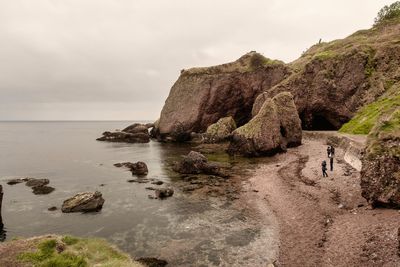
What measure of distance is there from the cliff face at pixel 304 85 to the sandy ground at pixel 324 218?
118 feet

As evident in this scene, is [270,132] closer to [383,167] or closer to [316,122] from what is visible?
[316,122]

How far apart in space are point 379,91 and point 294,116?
73.8ft

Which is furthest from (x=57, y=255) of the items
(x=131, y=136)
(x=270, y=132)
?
(x=131, y=136)

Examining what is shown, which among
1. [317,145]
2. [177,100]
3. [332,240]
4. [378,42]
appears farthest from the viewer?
[177,100]

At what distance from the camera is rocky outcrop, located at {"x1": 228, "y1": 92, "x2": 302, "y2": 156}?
55.7 metres

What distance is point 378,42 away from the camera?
79062 mm

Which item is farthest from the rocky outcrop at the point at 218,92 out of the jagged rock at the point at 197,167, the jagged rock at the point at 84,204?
the jagged rock at the point at 84,204

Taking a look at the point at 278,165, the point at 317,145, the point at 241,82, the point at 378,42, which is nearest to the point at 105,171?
the point at 278,165

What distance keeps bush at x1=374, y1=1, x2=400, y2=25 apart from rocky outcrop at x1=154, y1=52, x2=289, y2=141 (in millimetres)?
40689

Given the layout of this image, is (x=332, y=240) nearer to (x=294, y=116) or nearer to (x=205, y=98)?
(x=294, y=116)

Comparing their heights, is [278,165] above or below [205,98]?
below

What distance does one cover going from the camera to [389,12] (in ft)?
337

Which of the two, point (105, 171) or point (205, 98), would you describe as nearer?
point (105, 171)

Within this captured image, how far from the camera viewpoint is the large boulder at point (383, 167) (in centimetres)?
2180
